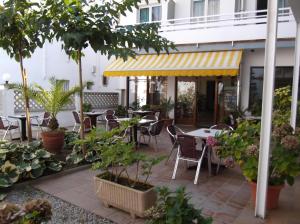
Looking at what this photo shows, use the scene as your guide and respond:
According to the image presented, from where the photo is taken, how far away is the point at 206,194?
6.08 m

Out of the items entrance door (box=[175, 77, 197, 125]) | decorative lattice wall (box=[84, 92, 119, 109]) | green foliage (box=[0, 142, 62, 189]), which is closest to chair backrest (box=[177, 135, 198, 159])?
green foliage (box=[0, 142, 62, 189])

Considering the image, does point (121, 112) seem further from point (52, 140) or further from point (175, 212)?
point (175, 212)

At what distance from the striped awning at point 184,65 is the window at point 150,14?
290 cm

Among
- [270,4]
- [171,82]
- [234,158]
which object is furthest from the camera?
[171,82]

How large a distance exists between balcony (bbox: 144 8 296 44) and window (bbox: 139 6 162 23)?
1798mm

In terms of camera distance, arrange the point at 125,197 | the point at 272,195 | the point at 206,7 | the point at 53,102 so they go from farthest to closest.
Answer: the point at 206,7
the point at 53,102
the point at 272,195
the point at 125,197

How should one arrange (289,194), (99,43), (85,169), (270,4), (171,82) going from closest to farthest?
(270,4)
(289,194)
(99,43)
(85,169)
(171,82)

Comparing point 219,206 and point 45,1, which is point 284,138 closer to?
point 219,206

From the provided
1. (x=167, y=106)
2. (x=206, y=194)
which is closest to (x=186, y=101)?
(x=167, y=106)

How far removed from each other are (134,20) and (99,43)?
12577 millimetres


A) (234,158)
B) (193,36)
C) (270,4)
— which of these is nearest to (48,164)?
(234,158)

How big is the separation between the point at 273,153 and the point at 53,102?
261 inches

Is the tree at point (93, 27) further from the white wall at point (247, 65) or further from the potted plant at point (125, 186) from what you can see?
the white wall at point (247, 65)

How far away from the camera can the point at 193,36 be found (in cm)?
1530
